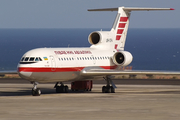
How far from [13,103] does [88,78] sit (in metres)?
10.3

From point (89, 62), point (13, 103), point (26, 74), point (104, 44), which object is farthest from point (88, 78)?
point (13, 103)

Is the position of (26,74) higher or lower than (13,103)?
higher

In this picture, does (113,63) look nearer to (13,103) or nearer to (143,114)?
(13,103)

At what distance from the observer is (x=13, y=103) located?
25016 millimetres

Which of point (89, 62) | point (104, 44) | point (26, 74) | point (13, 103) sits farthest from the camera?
point (104, 44)

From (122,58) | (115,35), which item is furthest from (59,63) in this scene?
(115,35)

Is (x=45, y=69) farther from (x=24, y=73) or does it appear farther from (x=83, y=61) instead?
(x=83, y=61)

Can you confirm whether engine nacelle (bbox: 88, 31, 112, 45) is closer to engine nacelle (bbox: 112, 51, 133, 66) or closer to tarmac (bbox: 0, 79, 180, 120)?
engine nacelle (bbox: 112, 51, 133, 66)

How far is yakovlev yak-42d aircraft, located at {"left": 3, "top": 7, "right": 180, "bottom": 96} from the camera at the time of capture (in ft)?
99.4

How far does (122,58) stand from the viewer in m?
36.2

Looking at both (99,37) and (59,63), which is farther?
(99,37)

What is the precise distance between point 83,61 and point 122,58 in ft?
12.5
